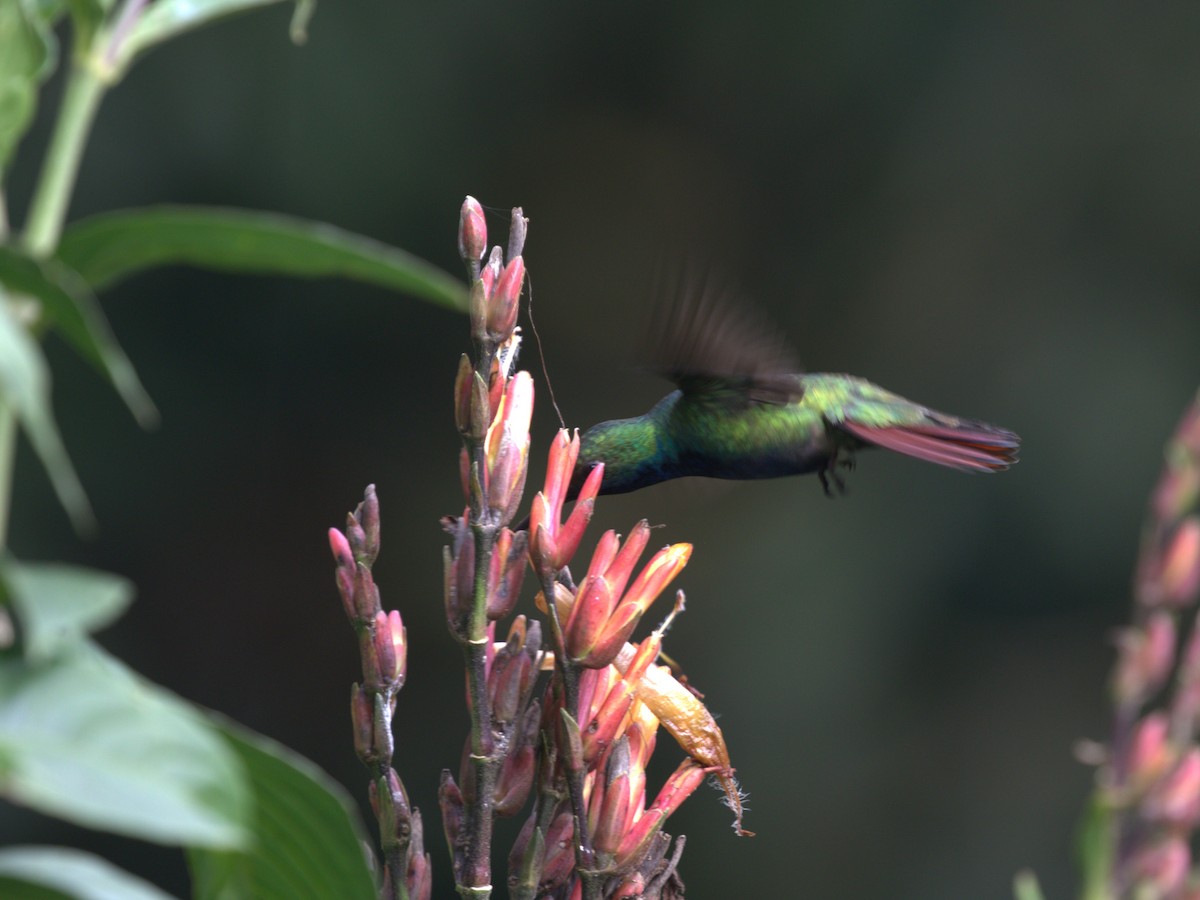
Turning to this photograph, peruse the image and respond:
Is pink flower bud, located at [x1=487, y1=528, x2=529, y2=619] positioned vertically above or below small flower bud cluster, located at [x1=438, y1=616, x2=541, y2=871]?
above

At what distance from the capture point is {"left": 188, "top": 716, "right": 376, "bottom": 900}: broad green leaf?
0.68 m

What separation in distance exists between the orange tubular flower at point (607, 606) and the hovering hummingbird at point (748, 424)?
0.43 metres

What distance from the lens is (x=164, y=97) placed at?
4.80 m

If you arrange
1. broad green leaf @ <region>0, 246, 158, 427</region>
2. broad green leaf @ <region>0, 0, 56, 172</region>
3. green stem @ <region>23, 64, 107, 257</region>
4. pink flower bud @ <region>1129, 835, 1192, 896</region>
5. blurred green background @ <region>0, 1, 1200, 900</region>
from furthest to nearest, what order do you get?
blurred green background @ <region>0, 1, 1200, 900</region> < pink flower bud @ <region>1129, 835, 1192, 896</region> < green stem @ <region>23, 64, 107, 257</region> < broad green leaf @ <region>0, 0, 56, 172</region> < broad green leaf @ <region>0, 246, 158, 427</region>

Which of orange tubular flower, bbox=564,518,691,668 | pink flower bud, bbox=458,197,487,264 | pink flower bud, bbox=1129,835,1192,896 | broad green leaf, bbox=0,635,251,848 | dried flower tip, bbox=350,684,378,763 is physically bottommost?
pink flower bud, bbox=1129,835,1192,896

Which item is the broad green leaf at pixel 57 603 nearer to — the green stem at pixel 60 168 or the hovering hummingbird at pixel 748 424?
the green stem at pixel 60 168

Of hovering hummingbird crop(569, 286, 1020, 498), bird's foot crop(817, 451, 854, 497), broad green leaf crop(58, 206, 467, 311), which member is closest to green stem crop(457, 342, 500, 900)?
broad green leaf crop(58, 206, 467, 311)

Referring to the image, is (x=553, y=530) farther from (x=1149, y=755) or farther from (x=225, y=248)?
(x=1149, y=755)

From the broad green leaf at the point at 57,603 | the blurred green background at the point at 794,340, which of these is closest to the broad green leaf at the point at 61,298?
the broad green leaf at the point at 57,603

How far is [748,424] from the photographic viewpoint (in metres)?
1.83

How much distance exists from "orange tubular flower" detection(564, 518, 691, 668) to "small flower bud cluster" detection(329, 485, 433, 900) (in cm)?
13

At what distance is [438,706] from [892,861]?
199 cm

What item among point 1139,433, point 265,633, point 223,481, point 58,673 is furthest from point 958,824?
point 58,673

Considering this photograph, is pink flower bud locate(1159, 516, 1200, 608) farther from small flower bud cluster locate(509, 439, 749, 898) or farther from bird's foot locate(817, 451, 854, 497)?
small flower bud cluster locate(509, 439, 749, 898)
